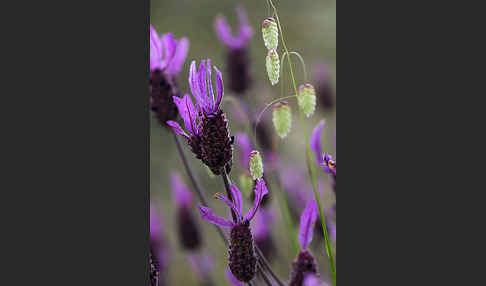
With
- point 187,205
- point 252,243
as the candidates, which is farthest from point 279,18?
point 187,205

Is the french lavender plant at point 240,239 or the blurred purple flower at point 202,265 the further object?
the blurred purple flower at point 202,265

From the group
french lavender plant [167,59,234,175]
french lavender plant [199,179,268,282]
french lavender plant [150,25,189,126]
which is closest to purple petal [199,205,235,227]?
french lavender plant [199,179,268,282]

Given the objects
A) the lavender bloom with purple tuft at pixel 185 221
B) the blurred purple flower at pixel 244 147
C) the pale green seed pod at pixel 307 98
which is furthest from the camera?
the lavender bloom with purple tuft at pixel 185 221

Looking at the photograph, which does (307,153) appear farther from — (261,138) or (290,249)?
(290,249)

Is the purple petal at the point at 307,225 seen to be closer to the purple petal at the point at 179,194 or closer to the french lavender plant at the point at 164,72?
the french lavender plant at the point at 164,72

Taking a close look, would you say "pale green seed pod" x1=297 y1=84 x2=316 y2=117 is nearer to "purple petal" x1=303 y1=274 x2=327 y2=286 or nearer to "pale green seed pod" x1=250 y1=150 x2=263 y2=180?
"pale green seed pod" x1=250 y1=150 x2=263 y2=180

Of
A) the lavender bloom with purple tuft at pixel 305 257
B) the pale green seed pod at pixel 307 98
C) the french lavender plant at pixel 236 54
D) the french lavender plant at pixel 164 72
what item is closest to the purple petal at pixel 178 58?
the french lavender plant at pixel 164 72
